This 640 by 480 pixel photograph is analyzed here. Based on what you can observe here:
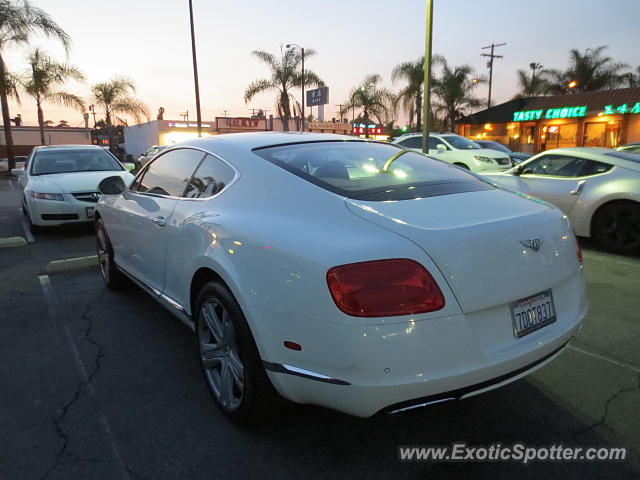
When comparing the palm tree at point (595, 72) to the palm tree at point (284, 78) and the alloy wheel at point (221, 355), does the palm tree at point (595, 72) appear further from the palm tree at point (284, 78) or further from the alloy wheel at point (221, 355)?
the alloy wheel at point (221, 355)

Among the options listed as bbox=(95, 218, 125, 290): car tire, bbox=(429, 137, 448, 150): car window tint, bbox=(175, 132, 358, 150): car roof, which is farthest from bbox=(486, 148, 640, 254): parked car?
bbox=(429, 137, 448, 150): car window tint

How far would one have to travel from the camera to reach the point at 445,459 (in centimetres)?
217

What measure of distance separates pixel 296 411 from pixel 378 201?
1172 millimetres

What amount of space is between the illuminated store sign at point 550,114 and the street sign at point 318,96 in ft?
43.0

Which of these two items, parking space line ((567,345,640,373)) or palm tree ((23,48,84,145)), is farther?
palm tree ((23,48,84,145))

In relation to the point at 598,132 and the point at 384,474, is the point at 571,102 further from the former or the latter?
the point at 384,474

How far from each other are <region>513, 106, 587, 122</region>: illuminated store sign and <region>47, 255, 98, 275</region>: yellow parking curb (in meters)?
28.5

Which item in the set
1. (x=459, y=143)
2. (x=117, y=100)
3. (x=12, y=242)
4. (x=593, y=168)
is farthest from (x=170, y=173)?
(x=117, y=100)

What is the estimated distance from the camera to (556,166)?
6.85 m

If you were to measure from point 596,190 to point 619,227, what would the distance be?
1.84 ft

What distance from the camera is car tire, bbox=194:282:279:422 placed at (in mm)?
2197

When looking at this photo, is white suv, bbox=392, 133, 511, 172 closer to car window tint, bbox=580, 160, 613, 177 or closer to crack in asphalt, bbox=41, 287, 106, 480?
car window tint, bbox=580, 160, 613, 177

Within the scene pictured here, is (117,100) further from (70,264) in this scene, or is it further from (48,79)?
(70,264)

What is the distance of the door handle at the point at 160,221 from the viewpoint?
10.1 feet
